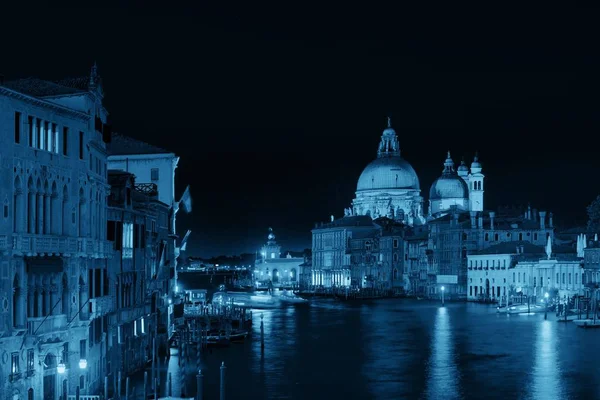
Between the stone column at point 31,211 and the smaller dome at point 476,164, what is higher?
the smaller dome at point 476,164

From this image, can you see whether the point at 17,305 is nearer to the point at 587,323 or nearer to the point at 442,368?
the point at 442,368

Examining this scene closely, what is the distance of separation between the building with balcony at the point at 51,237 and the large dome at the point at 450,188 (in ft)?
306

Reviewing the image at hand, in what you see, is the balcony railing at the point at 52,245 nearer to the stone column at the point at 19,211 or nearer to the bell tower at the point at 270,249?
the stone column at the point at 19,211

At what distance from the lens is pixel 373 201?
5002 inches

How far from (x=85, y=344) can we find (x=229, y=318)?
26.4m

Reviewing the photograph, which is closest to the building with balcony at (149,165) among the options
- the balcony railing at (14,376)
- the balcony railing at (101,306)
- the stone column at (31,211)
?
the balcony railing at (101,306)

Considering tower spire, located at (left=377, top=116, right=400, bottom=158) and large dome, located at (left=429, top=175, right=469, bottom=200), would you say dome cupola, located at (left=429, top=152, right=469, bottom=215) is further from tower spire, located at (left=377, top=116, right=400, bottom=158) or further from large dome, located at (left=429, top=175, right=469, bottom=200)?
tower spire, located at (left=377, top=116, right=400, bottom=158)

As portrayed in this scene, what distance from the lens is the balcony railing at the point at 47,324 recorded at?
724 inches

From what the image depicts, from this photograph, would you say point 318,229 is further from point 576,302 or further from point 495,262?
point 576,302

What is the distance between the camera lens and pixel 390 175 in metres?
127

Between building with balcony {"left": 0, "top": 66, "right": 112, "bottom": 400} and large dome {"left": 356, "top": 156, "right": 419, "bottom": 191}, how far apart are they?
10510cm

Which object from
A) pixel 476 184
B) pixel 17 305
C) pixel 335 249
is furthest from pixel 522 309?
pixel 335 249

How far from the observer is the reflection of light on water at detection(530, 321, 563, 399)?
28.8 m

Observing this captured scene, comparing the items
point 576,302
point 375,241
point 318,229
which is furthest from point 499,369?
point 318,229
